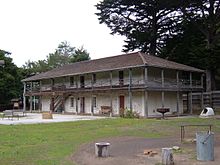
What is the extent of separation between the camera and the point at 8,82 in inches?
2435

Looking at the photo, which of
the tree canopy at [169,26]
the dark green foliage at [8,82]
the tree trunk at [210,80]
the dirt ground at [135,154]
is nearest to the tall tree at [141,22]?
the tree canopy at [169,26]

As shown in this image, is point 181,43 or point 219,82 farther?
point 219,82

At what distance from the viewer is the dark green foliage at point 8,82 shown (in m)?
61.2

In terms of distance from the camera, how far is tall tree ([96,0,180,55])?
164 ft

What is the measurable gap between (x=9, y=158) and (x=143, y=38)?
38.9 m

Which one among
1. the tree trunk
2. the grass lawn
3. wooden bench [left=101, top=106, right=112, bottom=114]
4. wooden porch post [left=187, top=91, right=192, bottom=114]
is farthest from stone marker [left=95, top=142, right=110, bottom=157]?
the tree trunk

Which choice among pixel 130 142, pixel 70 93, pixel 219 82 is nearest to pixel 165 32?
pixel 219 82

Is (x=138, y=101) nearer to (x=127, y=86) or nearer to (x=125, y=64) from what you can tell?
(x=127, y=86)

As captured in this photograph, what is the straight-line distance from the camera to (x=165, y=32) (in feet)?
168

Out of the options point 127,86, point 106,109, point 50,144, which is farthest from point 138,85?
point 50,144

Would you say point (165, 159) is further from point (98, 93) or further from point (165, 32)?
point (165, 32)

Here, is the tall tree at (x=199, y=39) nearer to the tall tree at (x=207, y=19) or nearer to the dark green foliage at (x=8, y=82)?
the tall tree at (x=207, y=19)

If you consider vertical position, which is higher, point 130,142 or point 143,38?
point 143,38

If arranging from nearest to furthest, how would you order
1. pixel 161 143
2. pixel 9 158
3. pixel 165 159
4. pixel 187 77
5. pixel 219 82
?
pixel 165 159 < pixel 9 158 < pixel 161 143 < pixel 187 77 < pixel 219 82
